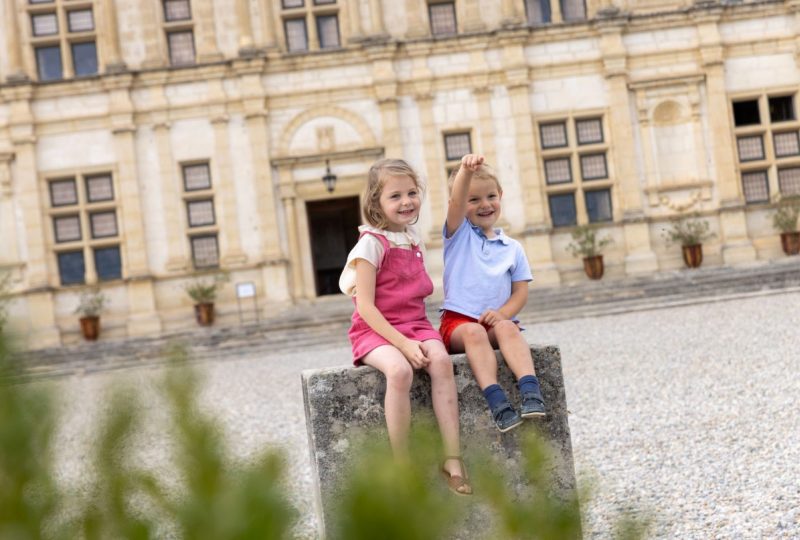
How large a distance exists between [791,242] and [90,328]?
43.5 feet

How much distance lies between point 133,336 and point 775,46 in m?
13.8

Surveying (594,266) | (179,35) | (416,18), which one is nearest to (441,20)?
(416,18)

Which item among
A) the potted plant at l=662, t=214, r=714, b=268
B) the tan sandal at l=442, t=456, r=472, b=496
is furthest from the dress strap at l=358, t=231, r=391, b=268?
the potted plant at l=662, t=214, r=714, b=268

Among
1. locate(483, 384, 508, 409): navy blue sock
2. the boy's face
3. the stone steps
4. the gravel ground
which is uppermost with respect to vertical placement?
the boy's face

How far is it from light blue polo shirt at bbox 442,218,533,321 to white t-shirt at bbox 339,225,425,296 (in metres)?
0.16

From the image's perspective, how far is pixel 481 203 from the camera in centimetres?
362

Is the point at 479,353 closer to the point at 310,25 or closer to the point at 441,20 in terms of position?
the point at 310,25

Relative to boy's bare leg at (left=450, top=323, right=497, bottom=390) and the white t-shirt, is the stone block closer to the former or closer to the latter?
boy's bare leg at (left=450, top=323, right=497, bottom=390)

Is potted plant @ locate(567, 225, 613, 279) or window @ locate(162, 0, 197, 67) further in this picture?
window @ locate(162, 0, 197, 67)

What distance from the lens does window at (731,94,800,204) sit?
63.7 ft

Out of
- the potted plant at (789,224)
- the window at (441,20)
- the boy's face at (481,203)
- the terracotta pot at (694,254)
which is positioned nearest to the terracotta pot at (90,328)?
the window at (441,20)

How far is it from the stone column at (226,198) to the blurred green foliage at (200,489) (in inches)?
718

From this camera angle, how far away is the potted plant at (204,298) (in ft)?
59.3

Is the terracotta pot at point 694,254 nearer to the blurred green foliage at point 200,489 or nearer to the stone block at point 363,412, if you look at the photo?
the stone block at point 363,412
